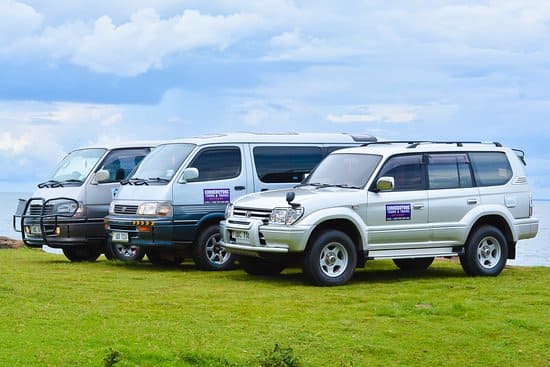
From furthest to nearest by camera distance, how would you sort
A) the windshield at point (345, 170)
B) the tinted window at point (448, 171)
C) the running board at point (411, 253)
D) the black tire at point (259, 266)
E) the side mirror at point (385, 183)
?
the black tire at point (259, 266) < the tinted window at point (448, 171) < the windshield at point (345, 170) < the running board at point (411, 253) < the side mirror at point (385, 183)

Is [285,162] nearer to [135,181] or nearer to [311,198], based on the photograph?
[135,181]

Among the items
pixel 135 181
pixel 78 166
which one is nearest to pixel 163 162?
pixel 135 181

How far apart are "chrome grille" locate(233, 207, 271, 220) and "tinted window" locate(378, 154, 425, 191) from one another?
2014 mm

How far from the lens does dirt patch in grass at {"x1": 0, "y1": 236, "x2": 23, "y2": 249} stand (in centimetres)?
2718

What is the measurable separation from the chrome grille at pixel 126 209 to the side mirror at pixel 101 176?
66.2 inches

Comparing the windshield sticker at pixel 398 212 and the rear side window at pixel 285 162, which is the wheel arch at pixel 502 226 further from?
the rear side window at pixel 285 162

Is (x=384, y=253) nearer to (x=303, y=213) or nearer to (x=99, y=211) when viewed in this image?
(x=303, y=213)

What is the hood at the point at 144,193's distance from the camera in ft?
59.6

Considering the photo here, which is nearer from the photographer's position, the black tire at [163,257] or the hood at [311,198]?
the hood at [311,198]

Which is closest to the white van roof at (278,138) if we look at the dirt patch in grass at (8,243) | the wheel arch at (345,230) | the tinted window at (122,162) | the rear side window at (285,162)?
the rear side window at (285,162)

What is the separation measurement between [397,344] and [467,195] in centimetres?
605

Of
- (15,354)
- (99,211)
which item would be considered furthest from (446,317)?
(99,211)

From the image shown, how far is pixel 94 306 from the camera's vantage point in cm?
1341

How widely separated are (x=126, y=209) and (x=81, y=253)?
3.70 metres
